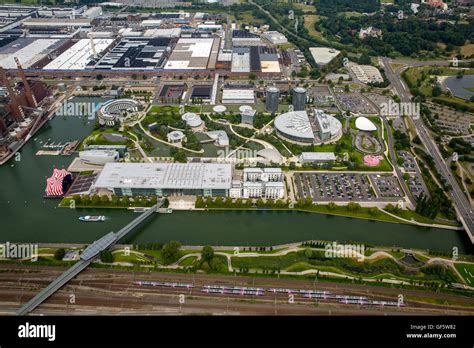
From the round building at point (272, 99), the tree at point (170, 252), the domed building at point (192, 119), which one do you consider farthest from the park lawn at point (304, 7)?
the tree at point (170, 252)

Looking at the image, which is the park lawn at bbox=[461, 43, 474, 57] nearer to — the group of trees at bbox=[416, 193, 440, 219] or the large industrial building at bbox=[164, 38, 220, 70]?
the large industrial building at bbox=[164, 38, 220, 70]

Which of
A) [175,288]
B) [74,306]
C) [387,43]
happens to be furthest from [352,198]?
[387,43]

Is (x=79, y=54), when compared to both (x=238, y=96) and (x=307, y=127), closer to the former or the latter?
(x=238, y=96)

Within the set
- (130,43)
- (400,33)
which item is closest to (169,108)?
(130,43)

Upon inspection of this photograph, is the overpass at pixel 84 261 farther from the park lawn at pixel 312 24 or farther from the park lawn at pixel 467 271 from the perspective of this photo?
the park lawn at pixel 312 24

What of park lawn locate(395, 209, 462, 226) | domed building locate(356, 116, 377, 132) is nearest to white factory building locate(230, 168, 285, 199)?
park lawn locate(395, 209, 462, 226)

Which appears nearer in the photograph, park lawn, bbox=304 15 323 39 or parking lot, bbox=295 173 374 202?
parking lot, bbox=295 173 374 202

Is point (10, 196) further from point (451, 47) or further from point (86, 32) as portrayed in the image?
point (451, 47)

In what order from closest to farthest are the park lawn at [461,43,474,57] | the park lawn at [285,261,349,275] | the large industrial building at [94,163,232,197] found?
the park lawn at [285,261,349,275] → the large industrial building at [94,163,232,197] → the park lawn at [461,43,474,57]
